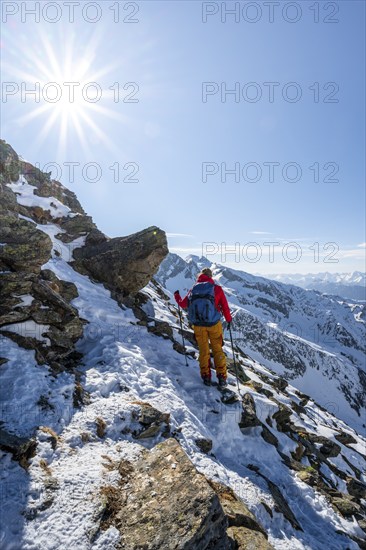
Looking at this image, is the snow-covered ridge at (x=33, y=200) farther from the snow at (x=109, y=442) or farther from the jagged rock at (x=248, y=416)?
the jagged rock at (x=248, y=416)

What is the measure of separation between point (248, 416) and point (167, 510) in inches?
282

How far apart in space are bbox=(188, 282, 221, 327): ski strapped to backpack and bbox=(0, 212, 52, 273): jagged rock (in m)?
6.91

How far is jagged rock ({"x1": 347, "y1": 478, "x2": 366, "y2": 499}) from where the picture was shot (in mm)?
12328

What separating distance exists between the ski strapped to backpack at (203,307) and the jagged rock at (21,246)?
22.7ft

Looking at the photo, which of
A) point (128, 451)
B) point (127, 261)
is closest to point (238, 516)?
point (128, 451)

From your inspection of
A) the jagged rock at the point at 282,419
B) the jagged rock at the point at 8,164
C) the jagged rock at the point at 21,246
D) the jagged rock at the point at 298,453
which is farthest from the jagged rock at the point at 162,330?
the jagged rock at the point at 8,164

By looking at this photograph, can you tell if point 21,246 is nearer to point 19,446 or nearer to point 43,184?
point 19,446

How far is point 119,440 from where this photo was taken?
7871mm

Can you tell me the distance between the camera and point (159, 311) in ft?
68.0

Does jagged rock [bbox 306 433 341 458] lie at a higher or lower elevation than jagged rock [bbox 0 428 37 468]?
lower

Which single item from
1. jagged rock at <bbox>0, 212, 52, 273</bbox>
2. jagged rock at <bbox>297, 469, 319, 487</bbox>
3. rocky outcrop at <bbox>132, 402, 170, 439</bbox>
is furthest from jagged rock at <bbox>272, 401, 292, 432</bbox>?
jagged rock at <bbox>0, 212, 52, 273</bbox>

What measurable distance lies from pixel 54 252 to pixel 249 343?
170 metres

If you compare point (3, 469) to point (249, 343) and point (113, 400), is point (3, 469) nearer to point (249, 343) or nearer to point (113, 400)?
point (113, 400)

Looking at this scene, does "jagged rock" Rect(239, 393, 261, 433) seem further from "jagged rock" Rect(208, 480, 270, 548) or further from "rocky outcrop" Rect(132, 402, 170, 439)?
"jagged rock" Rect(208, 480, 270, 548)
